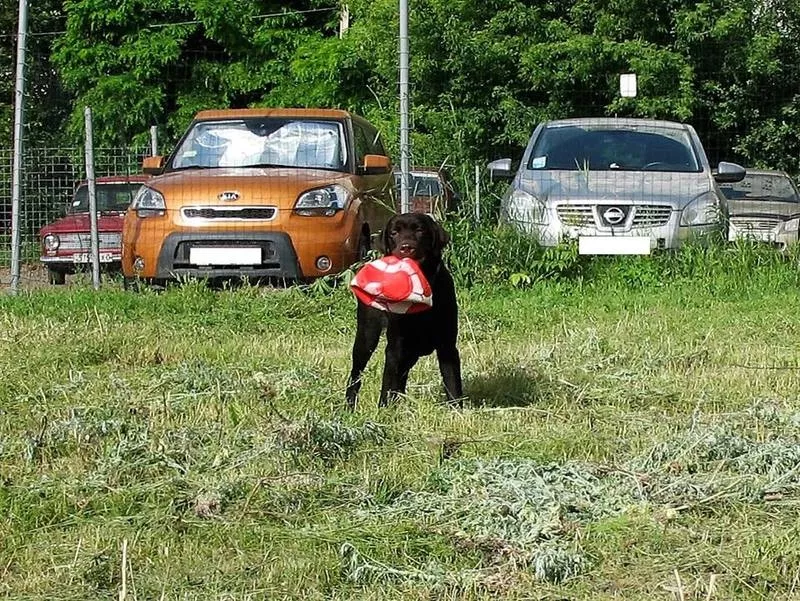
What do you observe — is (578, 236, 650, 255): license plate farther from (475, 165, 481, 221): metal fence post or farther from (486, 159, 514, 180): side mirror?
(486, 159, 514, 180): side mirror

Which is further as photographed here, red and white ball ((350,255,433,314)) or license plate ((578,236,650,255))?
license plate ((578,236,650,255))

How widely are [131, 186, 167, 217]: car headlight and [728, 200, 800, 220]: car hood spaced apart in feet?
23.8

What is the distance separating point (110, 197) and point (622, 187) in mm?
7304

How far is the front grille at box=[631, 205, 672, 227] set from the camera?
34.7 ft

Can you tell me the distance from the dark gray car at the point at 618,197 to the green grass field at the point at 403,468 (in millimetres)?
2442

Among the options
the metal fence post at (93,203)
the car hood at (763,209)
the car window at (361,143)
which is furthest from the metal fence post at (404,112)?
the car hood at (763,209)

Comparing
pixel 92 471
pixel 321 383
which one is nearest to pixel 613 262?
pixel 321 383

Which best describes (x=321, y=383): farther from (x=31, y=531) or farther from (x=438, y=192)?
(x=438, y=192)

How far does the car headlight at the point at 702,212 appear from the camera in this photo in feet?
34.9

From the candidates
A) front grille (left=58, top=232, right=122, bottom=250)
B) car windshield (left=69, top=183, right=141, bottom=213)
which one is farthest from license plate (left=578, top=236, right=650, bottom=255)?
car windshield (left=69, top=183, right=141, bottom=213)

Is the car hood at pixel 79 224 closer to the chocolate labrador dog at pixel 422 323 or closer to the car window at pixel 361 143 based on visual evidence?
the car window at pixel 361 143

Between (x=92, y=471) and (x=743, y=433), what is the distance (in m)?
2.56

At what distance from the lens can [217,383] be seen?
6.21 metres

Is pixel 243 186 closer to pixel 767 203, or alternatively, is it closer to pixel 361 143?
pixel 361 143
